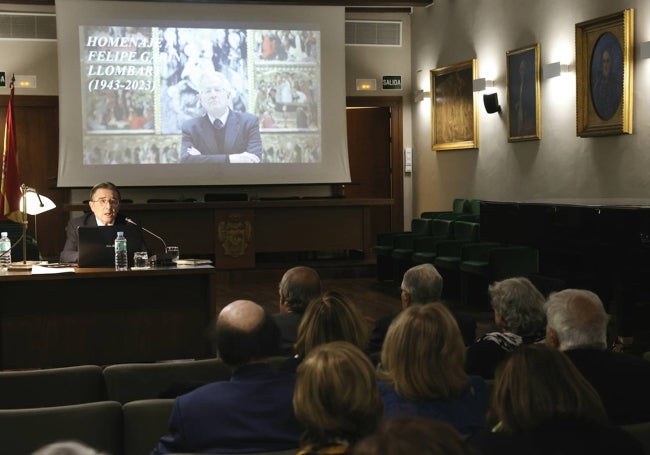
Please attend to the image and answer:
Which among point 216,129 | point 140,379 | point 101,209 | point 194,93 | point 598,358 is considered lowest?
point 140,379

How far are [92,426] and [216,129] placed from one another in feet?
31.8

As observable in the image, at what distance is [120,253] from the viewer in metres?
5.59

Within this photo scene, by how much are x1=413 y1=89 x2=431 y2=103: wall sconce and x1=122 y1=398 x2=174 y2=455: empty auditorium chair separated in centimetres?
1088

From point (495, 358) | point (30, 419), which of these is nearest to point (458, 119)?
point (495, 358)

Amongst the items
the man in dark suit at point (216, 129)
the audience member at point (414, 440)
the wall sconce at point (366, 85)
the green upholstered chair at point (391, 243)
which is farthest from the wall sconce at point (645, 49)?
the audience member at point (414, 440)

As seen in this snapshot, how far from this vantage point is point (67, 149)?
11758 millimetres

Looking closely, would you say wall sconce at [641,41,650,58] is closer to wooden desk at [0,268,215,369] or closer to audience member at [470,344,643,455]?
wooden desk at [0,268,215,369]

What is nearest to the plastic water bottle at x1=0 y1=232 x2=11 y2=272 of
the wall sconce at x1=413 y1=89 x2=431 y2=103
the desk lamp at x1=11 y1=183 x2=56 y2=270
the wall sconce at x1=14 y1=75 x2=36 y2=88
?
the desk lamp at x1=11 y1=183 x2=56 y2=270

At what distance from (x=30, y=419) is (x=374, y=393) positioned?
3.85ft

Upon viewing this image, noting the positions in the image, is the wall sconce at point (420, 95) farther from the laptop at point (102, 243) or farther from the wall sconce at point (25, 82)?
the laptop at point (102, 243)

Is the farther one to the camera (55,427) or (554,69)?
(554,69)

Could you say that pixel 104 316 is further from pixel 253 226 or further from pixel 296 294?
pixel 253 226

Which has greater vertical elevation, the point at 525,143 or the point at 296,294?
the point at 525,143

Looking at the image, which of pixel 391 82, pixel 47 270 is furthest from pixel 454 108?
pixel 47 270
